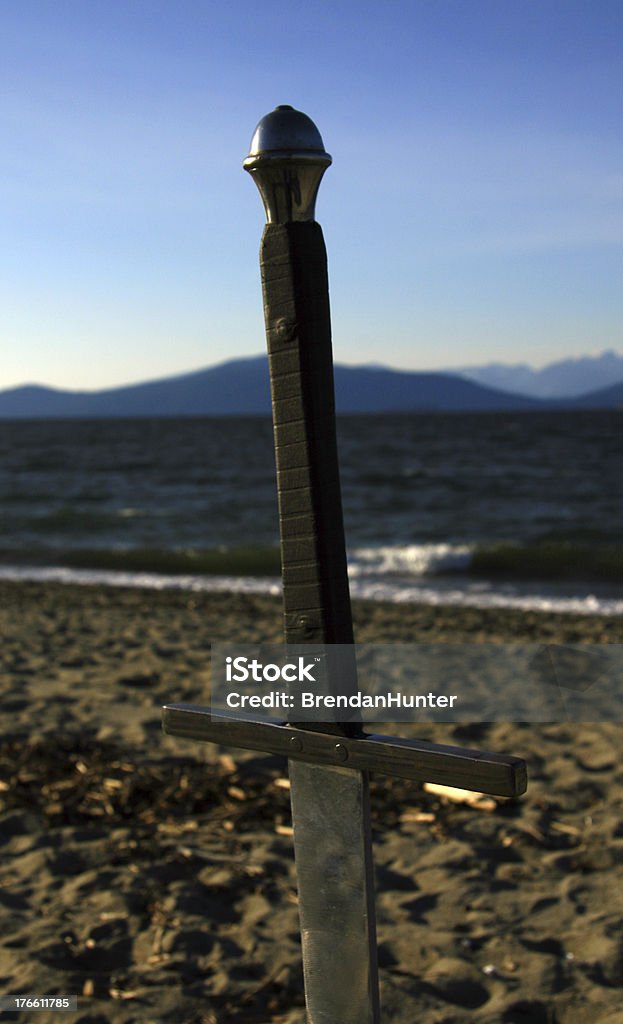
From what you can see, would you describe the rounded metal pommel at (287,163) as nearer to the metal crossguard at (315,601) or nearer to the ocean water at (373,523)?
the metal crossguard at (315,601)

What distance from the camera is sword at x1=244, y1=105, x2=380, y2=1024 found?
207 cm

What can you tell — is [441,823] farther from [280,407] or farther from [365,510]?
[365,510]

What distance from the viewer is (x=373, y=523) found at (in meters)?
24.8

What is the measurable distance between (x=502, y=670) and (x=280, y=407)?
22.2 ft

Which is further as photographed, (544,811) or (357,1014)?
(544,811)

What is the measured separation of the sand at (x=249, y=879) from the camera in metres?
3.64

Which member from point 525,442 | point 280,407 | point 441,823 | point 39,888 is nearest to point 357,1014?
point 280,407

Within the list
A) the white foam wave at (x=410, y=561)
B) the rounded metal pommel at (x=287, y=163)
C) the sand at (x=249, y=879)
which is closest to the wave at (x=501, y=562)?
the white foam wave at (x=410, y=561)

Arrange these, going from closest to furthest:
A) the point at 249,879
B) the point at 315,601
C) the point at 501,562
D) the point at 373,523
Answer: the point at 315,601
the point at 249,879
the point at 501,562
the point at 373,523

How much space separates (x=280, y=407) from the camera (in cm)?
214

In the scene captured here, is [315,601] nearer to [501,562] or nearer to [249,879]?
[249,879]

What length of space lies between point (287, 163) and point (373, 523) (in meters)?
22.9
